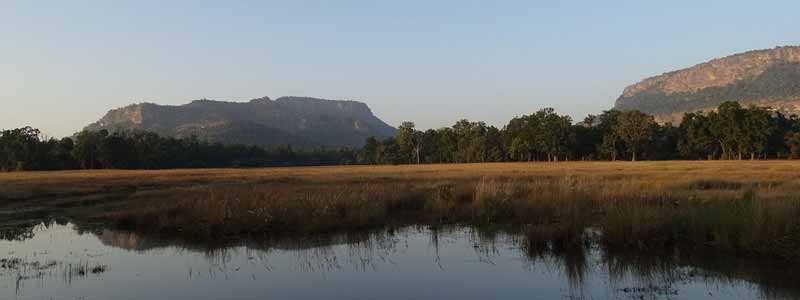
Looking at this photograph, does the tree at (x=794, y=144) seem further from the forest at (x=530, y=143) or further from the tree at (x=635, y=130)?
the tree at (x=635, y=130)

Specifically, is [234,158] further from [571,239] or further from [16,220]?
[571,239]

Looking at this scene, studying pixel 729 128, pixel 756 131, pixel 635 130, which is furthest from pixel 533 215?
pixel 729 128

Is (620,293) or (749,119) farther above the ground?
(749,119)

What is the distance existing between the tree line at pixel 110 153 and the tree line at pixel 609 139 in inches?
1609

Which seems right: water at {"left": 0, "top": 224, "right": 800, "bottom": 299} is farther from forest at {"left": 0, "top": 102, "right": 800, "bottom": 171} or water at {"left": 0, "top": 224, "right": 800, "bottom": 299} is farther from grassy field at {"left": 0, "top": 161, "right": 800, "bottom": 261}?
forest at {"left": 0, "top": 102, "right": 800, "bottom": 171}

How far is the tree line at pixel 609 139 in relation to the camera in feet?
307


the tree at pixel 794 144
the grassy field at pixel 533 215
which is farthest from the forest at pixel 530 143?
the grassy field at pixel 533 215

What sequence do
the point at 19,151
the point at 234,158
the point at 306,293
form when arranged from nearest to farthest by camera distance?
the point at 306,293 < the point at 19,151 < the point at 234,158

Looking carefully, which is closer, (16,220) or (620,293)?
(620,293)

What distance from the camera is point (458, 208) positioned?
18719mm

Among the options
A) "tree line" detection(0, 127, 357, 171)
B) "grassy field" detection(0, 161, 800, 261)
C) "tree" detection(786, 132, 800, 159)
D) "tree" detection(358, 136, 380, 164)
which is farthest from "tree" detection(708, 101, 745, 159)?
"tree line" detection(0, 127, 357, 171)

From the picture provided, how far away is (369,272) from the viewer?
36.9ft

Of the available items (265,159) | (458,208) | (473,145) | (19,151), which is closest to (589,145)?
(473,145)

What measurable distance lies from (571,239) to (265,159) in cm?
14123
